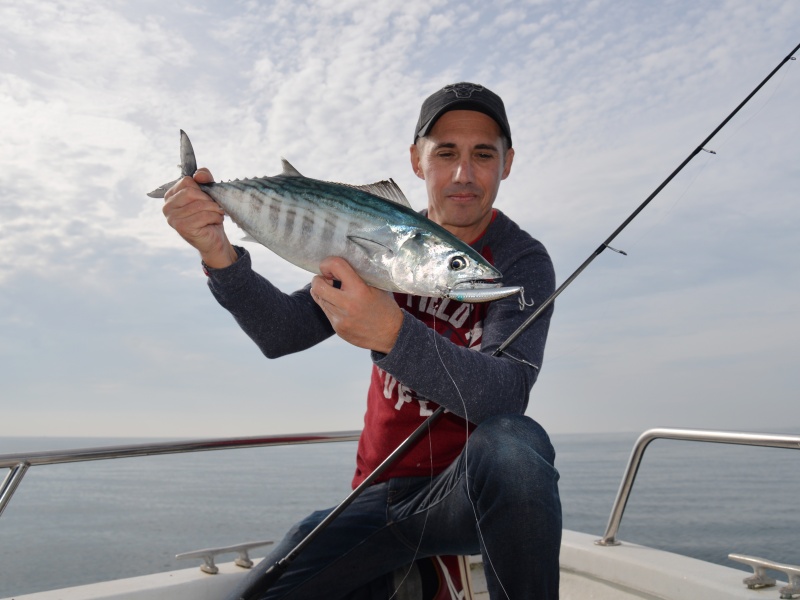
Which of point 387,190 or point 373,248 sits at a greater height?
point 387,190

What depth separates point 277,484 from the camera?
30.0 m

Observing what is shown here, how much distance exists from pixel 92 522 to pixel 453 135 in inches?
899

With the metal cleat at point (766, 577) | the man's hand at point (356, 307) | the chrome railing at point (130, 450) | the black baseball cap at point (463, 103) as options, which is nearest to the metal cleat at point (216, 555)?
the chrome railing at point (130, 450)

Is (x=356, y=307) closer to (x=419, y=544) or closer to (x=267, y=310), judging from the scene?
(x=267, y=310)

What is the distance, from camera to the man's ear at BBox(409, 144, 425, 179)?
8.93 ft

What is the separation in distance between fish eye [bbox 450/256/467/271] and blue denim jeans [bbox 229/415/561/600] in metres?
0.53

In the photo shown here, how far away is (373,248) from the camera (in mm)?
1648

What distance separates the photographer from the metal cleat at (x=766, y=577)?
8.55ft

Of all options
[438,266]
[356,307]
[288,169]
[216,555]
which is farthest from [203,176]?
[216,555]

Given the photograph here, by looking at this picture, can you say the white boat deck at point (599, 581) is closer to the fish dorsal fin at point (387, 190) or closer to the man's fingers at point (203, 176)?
the man's fingers at point (203, 176)

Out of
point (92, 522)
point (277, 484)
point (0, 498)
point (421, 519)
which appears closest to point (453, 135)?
point (421, 519)

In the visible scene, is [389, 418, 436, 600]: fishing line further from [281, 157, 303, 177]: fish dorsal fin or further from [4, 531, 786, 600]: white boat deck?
[281, 157, 303, 177]: fish dorsal fin

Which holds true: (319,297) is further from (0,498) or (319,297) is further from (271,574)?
(0,498)

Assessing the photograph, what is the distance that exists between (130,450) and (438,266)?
6.03ft
